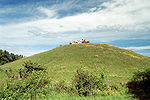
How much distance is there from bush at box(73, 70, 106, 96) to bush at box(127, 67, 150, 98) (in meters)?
3.26

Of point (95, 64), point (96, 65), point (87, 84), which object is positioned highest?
point (87, 84)

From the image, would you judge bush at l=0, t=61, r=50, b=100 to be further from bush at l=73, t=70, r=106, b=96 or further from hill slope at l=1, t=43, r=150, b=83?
hill slope at l=1, t=43, r=150, b=83

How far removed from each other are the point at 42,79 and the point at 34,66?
2760mm

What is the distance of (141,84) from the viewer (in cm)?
1125

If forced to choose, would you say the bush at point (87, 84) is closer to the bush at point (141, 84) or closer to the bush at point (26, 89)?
the bush at point (26, 89)

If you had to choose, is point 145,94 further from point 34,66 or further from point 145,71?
point 34,66

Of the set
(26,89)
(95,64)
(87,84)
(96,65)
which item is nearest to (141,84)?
(87,84)

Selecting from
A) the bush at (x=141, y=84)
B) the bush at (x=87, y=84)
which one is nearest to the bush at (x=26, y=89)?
the bush at (x=87, y=84)

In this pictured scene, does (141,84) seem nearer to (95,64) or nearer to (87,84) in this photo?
(87,84)

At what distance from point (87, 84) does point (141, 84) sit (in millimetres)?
5875

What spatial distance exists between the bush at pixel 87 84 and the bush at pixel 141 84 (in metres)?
3.26

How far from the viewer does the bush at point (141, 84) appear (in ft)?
33.7

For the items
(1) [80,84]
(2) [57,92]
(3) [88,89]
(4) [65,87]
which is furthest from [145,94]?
(2) [57,92]

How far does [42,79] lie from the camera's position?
10.0 metres
